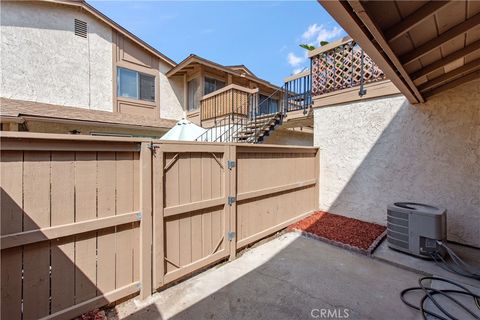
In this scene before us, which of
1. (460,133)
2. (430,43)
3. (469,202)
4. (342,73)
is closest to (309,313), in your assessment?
(430,43)

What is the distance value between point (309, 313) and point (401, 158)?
3.97 metres

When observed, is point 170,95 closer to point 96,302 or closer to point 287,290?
point 96,302

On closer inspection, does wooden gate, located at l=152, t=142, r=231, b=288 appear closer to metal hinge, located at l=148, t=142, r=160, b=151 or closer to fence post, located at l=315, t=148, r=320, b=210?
metal hinge, located at l=148, t=142, r=160, b=151

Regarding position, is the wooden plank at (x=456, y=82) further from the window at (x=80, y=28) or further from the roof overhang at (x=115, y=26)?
the window at (x=80, y=28)

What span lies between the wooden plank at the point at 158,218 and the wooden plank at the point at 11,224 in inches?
45.5

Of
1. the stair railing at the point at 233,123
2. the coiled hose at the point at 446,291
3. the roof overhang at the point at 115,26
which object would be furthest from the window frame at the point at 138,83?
the coiled hose at the point at 446,291

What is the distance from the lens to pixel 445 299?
261 cm

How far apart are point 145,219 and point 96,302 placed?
0.92m

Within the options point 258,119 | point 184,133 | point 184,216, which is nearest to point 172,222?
point 184,216

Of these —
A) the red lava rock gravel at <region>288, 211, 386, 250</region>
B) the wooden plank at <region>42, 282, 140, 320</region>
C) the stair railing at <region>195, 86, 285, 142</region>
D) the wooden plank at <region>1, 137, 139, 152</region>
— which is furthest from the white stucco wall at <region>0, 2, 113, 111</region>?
the red lava rock gravel at <region>288, 211, 386, 250</region>

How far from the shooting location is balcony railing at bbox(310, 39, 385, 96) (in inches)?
203

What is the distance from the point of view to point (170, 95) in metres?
11.0

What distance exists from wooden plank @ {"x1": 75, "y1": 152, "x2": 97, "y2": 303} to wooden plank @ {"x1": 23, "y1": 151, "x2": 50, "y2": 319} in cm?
22

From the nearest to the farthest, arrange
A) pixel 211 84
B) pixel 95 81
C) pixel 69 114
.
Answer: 1. pixel 69 114
2. pixel 95 81
3. pixel 211 84
